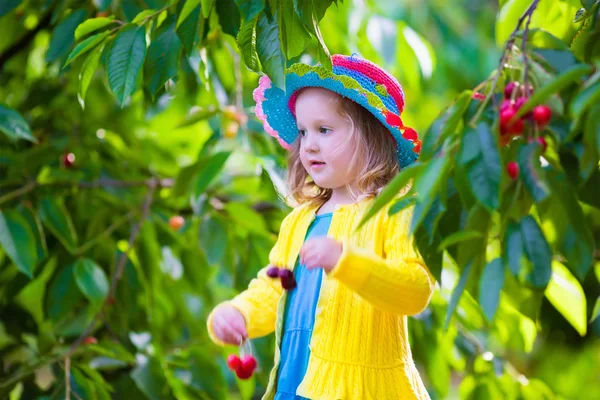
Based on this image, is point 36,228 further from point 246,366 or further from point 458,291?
point 458,291

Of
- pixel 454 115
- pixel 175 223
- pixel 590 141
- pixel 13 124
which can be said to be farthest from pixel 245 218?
pixel 590 141

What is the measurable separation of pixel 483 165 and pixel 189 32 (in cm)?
59

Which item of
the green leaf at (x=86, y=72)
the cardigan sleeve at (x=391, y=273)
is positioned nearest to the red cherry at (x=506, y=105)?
the cardigan sleeve at (x=391, y=273)

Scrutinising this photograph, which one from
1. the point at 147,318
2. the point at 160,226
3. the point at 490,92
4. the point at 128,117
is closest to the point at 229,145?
the point at 160,226

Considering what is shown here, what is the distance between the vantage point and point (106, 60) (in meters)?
1.29

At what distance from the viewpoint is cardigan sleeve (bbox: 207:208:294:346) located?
131 centimetres

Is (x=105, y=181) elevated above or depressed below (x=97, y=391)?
above

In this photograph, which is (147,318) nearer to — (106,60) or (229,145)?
(229,145)

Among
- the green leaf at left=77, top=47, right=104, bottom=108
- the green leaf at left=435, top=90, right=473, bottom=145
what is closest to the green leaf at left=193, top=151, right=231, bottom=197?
the green leaf at left=77, top=47, right=104, bottom=108

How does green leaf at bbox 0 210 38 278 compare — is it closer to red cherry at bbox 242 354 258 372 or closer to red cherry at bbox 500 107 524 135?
red cherry at bbox 242 354 258 372

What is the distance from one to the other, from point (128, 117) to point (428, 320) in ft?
3.65

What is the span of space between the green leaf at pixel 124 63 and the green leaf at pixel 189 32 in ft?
0.24

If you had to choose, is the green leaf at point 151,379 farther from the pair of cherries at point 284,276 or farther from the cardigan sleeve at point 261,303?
the pair of cherries at point 284,276

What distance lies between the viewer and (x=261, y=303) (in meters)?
1.33
